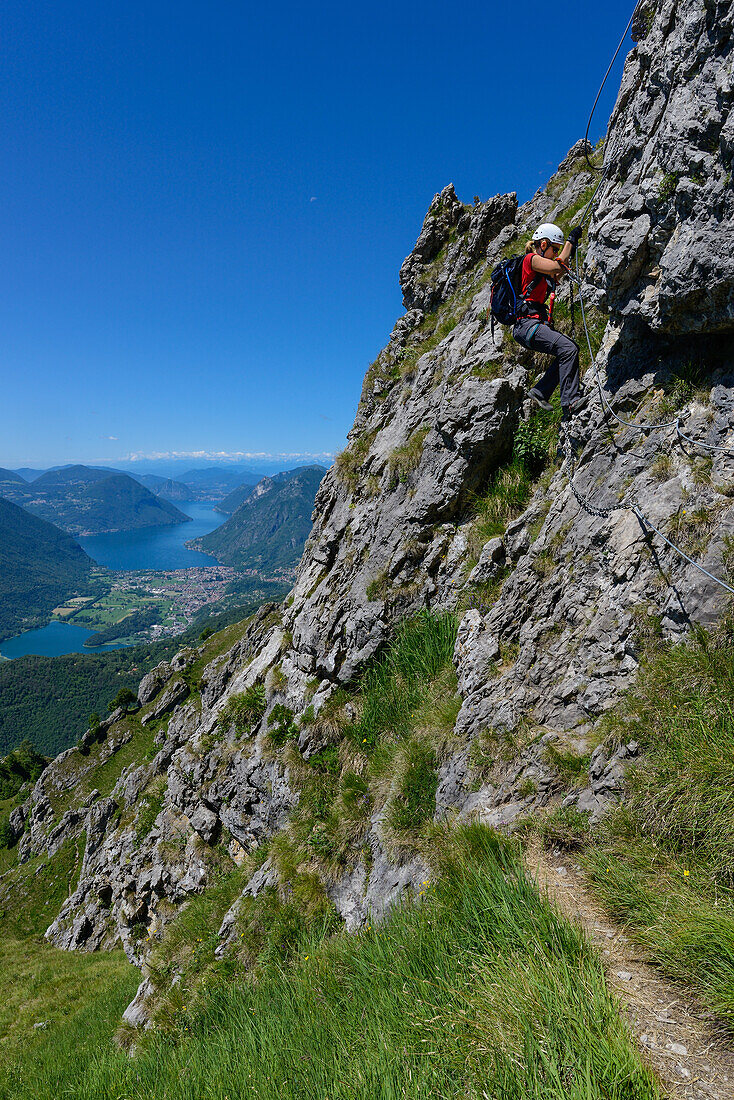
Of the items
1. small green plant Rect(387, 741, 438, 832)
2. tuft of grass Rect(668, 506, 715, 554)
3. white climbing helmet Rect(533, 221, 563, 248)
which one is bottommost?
small green plant Rect(387, 741, 438, 832)

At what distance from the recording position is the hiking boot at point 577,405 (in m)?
6.90

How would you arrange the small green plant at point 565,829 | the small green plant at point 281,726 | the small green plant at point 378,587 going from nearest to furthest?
1. the small green plant at point 565,829
2. the small green plant at point 378,587
3. the small green plant at point 281,726

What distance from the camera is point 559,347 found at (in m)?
7.36

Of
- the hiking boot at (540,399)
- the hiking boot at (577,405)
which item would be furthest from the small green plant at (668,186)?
the hiking boot at (540,399)

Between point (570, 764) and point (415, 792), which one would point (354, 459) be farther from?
point (570, 764)

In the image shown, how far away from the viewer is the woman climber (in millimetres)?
7215

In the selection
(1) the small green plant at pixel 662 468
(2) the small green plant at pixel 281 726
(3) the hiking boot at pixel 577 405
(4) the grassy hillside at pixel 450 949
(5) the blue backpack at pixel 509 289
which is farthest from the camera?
(2) the small green plant at pixel 281 726

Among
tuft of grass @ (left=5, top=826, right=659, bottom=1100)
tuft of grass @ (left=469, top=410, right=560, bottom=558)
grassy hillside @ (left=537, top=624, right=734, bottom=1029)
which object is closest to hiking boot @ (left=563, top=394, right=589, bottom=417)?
tuft of grass @ (left=469, top=410, right=560, bottom=558)

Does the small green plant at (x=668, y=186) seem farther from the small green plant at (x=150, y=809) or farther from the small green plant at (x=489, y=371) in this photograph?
the small green plant at (x=150, y=809)

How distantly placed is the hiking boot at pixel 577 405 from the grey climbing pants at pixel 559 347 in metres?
0.07

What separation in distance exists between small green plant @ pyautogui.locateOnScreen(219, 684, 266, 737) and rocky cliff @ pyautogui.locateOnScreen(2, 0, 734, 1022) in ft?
0.30

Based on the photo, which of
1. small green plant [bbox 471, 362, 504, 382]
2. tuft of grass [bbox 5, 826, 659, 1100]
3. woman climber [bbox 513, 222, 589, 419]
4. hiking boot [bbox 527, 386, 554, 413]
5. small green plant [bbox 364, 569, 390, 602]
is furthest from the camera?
small green plant [bbox 364, 569, 390, 602]

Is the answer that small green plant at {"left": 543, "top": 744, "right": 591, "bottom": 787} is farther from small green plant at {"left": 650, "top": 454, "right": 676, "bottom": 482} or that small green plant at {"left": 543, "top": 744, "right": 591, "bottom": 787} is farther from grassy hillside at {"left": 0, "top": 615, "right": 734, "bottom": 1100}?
small green plant at {"left": 650, "top": 454, "right": 676, "bottom": 482}

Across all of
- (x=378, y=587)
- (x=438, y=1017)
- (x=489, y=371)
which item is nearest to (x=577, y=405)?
(x=489, y=371)
